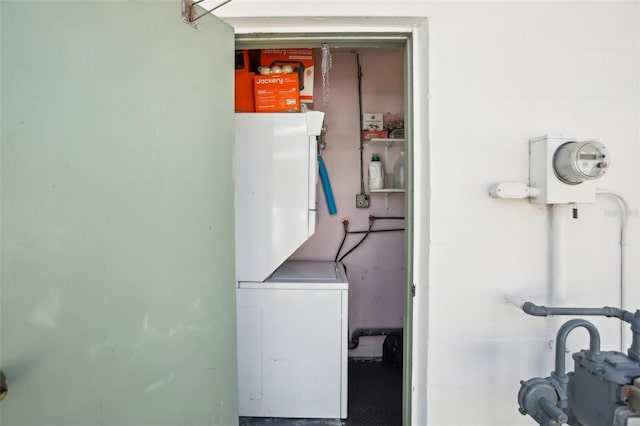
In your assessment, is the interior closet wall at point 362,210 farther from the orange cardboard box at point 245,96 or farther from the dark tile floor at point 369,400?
the orange cardboard box at point 245,96

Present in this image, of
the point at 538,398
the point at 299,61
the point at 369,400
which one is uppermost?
the point at 299,61

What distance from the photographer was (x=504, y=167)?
1.09m

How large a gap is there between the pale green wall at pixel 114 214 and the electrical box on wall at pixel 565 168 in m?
1.11

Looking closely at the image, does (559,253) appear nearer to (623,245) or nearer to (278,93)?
(623,245)

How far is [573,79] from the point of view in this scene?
1.08m

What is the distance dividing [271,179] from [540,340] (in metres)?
1.34

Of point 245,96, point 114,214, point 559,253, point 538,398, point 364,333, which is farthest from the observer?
point 364,333

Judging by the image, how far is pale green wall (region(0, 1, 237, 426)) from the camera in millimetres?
606

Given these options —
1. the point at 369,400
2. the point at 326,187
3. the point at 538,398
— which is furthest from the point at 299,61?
the point at 369,400

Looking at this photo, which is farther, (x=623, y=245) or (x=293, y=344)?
(x=293, y=344)

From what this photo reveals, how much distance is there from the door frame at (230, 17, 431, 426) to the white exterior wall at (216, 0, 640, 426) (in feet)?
0.07

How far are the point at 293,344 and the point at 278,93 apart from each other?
53.4 inches

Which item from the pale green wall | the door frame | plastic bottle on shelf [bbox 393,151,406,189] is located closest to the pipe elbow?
the door frame

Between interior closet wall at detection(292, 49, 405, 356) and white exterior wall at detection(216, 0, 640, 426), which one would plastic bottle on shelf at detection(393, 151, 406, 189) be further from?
white exterior wall at detection(216, 0, 640, 426)
